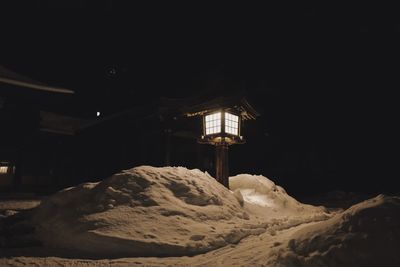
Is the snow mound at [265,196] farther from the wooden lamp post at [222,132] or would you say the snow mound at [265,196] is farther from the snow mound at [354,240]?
the snow mound at [354,240]

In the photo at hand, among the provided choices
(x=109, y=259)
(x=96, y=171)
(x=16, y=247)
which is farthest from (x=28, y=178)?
(x=109, y=259)

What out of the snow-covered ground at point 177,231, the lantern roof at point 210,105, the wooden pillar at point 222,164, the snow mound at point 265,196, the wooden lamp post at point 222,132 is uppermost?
the lantern roof at point 210,105

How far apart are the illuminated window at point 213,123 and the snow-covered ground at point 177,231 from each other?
6.70ft

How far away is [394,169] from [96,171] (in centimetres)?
1792

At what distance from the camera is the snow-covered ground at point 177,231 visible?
3.83 metres

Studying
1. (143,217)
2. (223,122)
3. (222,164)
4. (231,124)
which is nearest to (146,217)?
(143,217)

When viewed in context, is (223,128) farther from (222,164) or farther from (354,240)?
(354,240)

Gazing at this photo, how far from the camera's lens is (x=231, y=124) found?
1016 cm

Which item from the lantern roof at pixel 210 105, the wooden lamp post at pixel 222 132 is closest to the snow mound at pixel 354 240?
the wooden lamp post at pixel 222 132

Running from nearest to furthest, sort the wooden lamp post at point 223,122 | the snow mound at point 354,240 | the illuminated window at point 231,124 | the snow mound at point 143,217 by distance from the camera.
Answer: the snow mound at point 354,240 → the snow mound at point 143,217 → the wooden lamp post at point 223,122 → the illuminated window at point 231,124

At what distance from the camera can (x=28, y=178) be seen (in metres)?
17.2

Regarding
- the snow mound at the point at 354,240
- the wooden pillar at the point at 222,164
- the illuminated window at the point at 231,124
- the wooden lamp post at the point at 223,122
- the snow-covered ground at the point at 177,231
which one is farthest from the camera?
the wooden pillar at the point at 222,164

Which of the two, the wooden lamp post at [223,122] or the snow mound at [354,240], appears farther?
the wooden lamp post at [223,122]

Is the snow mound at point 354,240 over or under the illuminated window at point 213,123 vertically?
under
